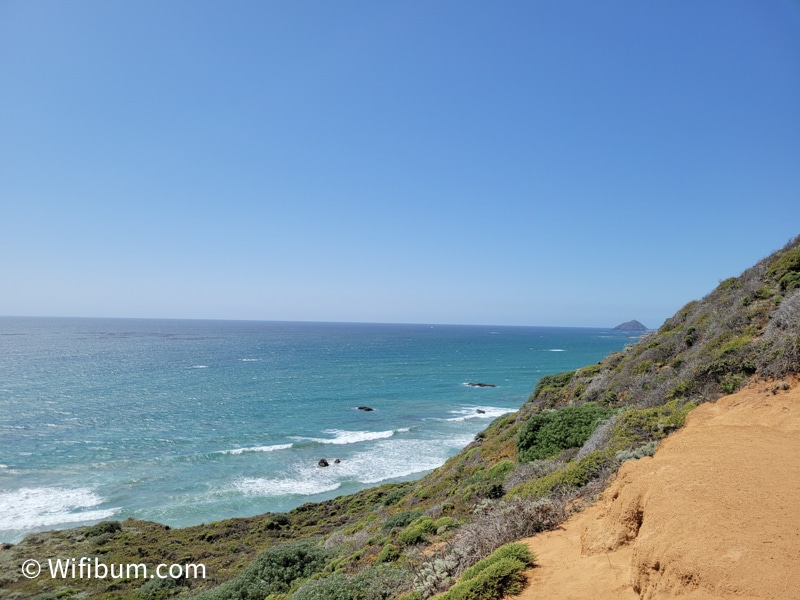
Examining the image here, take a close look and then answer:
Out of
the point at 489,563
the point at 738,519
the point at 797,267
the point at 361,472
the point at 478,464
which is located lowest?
the point at 361,472

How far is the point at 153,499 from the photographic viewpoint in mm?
28797

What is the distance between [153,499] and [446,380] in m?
51.8

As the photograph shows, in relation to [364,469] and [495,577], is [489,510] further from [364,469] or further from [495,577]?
[364,469]

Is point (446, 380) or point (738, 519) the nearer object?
point (738, 519)

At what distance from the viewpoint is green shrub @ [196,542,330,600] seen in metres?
11.9

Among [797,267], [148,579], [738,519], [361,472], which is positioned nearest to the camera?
[738,519]

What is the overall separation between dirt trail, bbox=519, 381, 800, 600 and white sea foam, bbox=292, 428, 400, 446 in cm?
3583

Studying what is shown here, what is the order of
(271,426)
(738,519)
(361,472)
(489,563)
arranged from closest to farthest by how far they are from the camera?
(738,519), (489,563), (361,472), (271,426)

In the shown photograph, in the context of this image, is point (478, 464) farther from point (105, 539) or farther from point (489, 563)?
point (105, 539)

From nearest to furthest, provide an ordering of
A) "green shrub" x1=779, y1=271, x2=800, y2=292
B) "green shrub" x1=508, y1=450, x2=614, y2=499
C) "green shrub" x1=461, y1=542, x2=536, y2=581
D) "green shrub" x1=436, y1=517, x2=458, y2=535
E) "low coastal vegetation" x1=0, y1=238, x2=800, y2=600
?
1. "green shrub" x1=461, y1=542, x2=536, y2=581
2. "low coastal vegetation" x1=0, y1=238, x2=800, y2=600
3. "green shrub" x1=508, y1=450, x2=614, y2=499
4. "green shrub" x1=436, y1=517, x2=458, y2=535
5. "green shrub" x1=779, y1=271, x2=800, y2=292

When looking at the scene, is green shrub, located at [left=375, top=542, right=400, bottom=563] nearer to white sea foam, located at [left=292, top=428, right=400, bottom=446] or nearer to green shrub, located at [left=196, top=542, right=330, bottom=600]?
green shrub, located at [left=196, top=542, right=330, bottom=600]

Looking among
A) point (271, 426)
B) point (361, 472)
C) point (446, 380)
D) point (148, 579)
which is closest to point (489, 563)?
point (148, 579)

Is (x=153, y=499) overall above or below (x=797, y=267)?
below

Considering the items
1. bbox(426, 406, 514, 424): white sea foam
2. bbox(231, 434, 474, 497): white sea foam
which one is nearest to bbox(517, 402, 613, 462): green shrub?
bbox(231, 434, 474, 497): white sea foam
